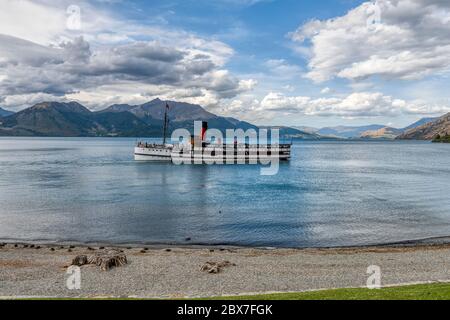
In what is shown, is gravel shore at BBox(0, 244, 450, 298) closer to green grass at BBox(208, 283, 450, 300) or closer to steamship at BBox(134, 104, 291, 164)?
green grass at BBox(208, 283, 450, 300)

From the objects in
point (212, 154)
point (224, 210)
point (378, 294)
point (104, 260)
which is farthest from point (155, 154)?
point (378, 294)

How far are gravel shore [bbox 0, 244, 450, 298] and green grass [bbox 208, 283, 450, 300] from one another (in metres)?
2.76

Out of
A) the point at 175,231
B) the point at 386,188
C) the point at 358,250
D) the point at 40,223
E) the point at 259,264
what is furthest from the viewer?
the point at 386,188

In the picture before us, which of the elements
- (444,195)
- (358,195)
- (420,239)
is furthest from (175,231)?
(444,195)

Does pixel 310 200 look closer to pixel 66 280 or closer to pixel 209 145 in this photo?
pixel 66 280

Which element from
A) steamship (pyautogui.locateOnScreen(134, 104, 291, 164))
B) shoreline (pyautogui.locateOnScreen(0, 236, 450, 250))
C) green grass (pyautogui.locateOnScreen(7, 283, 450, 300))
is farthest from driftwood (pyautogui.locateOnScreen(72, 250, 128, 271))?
steamship (pyautogui.locateOnScreen(134, 104, 291, 164))

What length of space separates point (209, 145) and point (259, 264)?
367ft

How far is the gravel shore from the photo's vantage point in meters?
21.8

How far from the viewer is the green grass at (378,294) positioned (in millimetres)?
16625

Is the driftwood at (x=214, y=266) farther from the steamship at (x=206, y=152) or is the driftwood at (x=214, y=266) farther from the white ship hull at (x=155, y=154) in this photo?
the white ship hull at (x=155, y=154)

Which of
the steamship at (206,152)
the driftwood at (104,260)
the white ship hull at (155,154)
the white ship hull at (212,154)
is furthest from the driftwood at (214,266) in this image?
the white ship hull at (155,154)

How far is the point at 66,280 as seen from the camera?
78.8 feet

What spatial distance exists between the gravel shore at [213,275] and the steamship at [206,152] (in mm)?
101231

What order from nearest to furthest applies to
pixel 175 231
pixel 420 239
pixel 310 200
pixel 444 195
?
pixel 420 239, pixel 175 231, pixel 310 200, pixel 444 195
